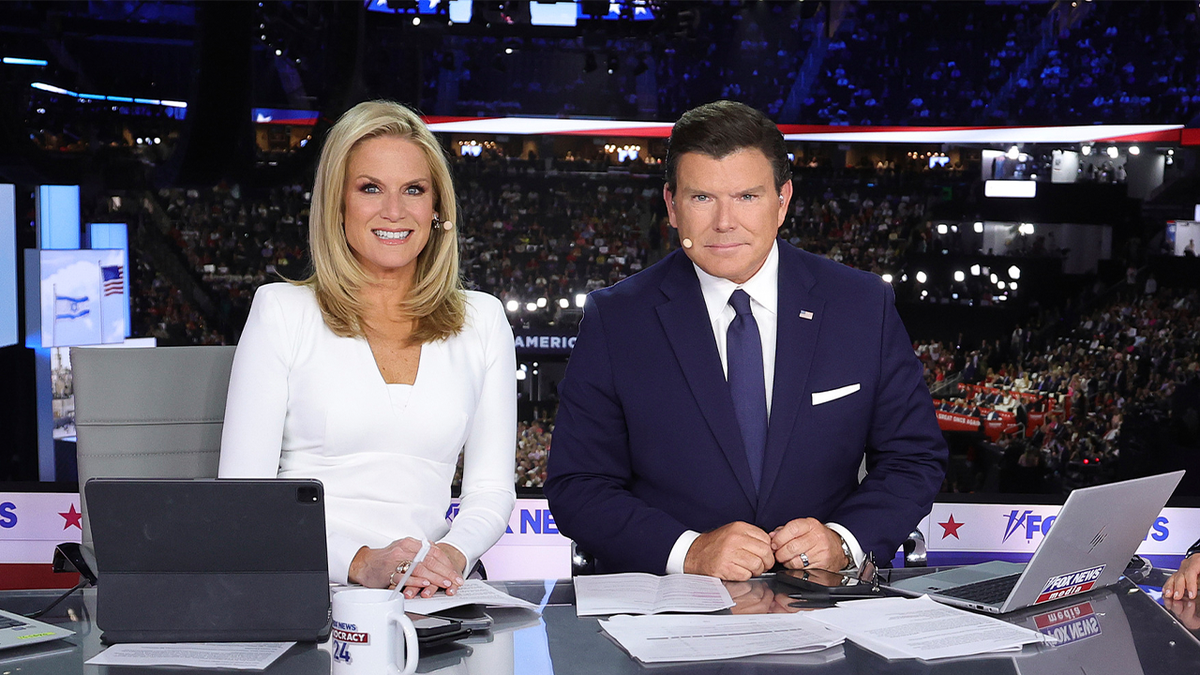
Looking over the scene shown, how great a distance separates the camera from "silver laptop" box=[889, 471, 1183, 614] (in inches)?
55.1

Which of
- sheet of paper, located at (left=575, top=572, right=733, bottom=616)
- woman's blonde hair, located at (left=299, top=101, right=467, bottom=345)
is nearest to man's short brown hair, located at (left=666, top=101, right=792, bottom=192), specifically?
woman's blonde hair, located at (left=299, top=101, right=467, bottom=345)

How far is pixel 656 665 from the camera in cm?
119

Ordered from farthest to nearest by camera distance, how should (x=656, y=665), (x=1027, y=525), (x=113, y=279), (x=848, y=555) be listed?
(x=113, y=279), (x=1027, y=525), (x=848, y=555), (x=656, y=665)

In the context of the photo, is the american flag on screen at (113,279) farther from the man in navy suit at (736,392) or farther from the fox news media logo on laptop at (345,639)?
the fox news media logo on laptop at (345,639)

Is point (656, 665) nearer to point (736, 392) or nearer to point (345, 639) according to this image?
point (345, 639)

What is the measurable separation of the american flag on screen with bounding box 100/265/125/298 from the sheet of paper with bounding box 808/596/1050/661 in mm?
4873

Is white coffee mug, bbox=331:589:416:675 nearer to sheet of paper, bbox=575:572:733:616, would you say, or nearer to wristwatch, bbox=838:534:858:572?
A: sheet of paper, bbox=575:572:733:616

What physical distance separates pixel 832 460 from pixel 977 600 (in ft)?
1.90

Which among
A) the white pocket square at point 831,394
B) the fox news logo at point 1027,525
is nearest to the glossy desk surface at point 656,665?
the white pocket square at point 831,394

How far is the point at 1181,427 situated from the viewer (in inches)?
215

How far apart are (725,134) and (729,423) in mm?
555

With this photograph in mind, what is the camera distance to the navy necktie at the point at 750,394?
2014mm

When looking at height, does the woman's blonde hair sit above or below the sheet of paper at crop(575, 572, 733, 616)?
above

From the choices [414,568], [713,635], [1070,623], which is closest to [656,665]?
[713,635]
